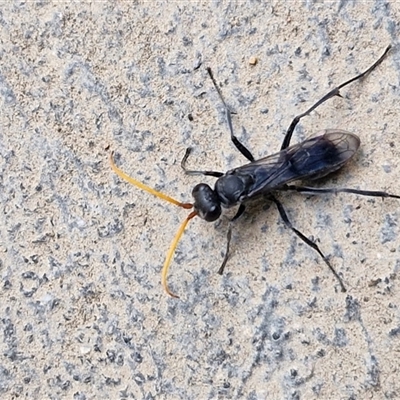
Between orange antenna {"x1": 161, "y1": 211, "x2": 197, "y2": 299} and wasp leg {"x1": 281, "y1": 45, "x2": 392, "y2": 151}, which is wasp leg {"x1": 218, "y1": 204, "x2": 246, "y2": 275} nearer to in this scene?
orange antenna {"x1": 161, "y1": 211, "x2": 197, "y2": 299}

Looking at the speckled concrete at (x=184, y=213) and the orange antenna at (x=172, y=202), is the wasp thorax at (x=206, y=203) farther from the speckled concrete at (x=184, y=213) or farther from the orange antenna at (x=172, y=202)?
the speckled concrete at (x=184, y=213)

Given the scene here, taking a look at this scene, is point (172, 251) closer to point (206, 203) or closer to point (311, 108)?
point (206, 203)

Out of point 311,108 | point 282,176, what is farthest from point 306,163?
point 311,108

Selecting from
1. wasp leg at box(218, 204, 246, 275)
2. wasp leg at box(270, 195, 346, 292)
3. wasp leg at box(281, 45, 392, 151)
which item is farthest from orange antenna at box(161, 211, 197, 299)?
wasp leg at box(281, 45, 392, 151)

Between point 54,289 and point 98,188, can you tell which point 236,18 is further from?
point 54,289

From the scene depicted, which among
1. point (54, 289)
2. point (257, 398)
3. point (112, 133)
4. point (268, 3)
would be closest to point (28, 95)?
point (112, 133)

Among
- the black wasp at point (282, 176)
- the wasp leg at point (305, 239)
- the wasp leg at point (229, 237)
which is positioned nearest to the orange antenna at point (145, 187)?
the black wasp at point (282, 176)
